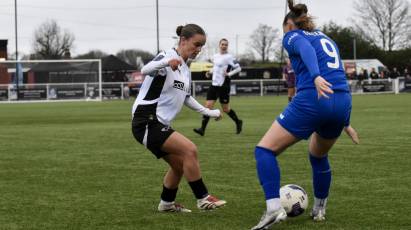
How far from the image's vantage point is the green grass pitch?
640 cm

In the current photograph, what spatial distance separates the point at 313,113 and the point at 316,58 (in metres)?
0.44

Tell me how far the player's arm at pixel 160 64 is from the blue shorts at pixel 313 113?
3.59ft

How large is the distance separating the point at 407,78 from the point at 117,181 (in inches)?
1823

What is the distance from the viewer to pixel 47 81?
150 ft

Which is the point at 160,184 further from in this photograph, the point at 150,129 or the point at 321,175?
the point at 321,175

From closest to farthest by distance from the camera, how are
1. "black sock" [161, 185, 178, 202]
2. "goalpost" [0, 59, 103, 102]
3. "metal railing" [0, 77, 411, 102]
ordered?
"black sock" [161, 185, 178, 202] < "goalpost" [0, 59, 103, 102] < "metal railing" [0, 77, 411, 102]

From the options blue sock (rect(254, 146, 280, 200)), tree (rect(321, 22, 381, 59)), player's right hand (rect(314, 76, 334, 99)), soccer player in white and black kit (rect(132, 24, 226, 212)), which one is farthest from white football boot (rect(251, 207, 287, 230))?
tree (rect(321, 22, 381, 59))

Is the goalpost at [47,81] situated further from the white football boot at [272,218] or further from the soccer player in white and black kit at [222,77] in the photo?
the white football boot at [272,218]

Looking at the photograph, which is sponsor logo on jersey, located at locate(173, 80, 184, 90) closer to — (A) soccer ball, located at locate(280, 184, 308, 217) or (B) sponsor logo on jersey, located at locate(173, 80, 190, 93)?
(B) sponsor logo on jersey, located at locate(173, 80, 190, 93)

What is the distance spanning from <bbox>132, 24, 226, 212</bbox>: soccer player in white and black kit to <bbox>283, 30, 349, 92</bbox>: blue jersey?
1.15 meters

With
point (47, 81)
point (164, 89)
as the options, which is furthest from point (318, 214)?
point (47, 81)

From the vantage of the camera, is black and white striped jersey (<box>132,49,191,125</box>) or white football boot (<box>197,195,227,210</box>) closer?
black and white striped jersey (<box>132,49,191,125</box>)

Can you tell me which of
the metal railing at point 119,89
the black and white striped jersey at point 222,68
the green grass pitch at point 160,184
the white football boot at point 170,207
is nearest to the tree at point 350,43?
the metal railing at point 119,89

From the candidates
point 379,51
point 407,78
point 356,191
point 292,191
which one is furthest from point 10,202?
point 379,51
